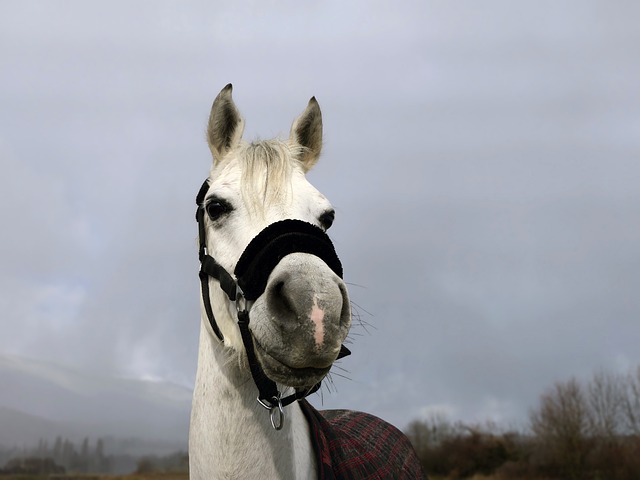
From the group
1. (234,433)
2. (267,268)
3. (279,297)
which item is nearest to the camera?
(279,297)

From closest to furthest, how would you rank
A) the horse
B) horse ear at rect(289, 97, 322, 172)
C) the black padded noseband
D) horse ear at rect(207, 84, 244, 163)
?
the horse
the black padded noseband
horse ear at rect(207, 84, 244, 163)
horse ear at rect(289, 97, 322, 172)

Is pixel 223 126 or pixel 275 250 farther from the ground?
pixel 223 126

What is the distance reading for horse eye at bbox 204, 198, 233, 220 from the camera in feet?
12.0

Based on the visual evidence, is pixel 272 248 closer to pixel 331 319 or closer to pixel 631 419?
pixel 331 319

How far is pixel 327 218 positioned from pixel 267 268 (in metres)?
0.87

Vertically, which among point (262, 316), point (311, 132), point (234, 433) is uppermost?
point (311, 132)

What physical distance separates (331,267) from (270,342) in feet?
1.82

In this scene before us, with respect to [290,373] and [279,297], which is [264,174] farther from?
[290,373]

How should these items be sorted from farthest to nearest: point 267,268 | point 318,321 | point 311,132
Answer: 1. point 311,132
2. point 267,268
3. point 318,321

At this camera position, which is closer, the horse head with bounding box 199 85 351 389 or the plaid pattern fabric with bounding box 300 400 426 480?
the horse head with bounding box 199 85 351 389

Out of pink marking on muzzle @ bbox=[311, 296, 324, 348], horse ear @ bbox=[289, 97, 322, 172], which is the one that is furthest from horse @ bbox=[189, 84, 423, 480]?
horse ear @ bbox=[289, 97, 322, 172]

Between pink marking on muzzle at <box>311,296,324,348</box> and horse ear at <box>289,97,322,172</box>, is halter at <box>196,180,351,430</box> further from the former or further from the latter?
horse ear at <box>289,97,322,172</box>

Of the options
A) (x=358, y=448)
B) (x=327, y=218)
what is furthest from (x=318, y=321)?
(x=358, y=448)

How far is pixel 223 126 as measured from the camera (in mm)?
4426
